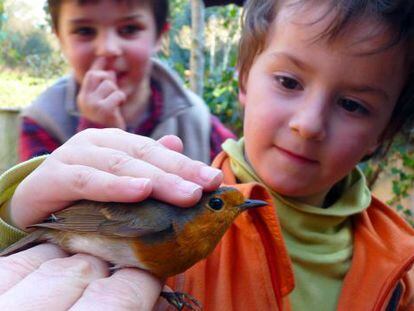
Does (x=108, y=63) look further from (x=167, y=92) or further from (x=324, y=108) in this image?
(x=324, y=108)

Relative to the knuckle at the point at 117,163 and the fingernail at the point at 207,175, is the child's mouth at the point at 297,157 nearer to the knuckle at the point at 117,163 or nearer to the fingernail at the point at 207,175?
the fingernail at the point at 207,175

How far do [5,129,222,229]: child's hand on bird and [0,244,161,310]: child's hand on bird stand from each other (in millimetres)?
124

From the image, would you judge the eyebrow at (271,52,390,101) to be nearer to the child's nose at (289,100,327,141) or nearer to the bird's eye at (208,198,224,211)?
the child's nose at (289,100,327,141)

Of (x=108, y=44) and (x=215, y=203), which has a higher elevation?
(x=108, y=44)

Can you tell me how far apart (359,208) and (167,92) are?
88 cm

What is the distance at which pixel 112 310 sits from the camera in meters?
0.78

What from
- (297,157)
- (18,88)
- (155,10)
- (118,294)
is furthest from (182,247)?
(18,88)

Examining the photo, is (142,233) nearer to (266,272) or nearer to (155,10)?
(266,272)

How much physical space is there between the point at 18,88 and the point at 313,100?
20.0 ft

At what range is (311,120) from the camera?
126 centimetres

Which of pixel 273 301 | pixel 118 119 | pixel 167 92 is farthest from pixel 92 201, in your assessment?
pixel 167 92

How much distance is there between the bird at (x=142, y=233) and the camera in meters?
0.95

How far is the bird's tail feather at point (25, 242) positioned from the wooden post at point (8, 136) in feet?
4.19

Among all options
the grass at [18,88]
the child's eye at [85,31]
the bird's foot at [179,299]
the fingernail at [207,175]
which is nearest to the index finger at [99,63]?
the child's eye at [85,31]
